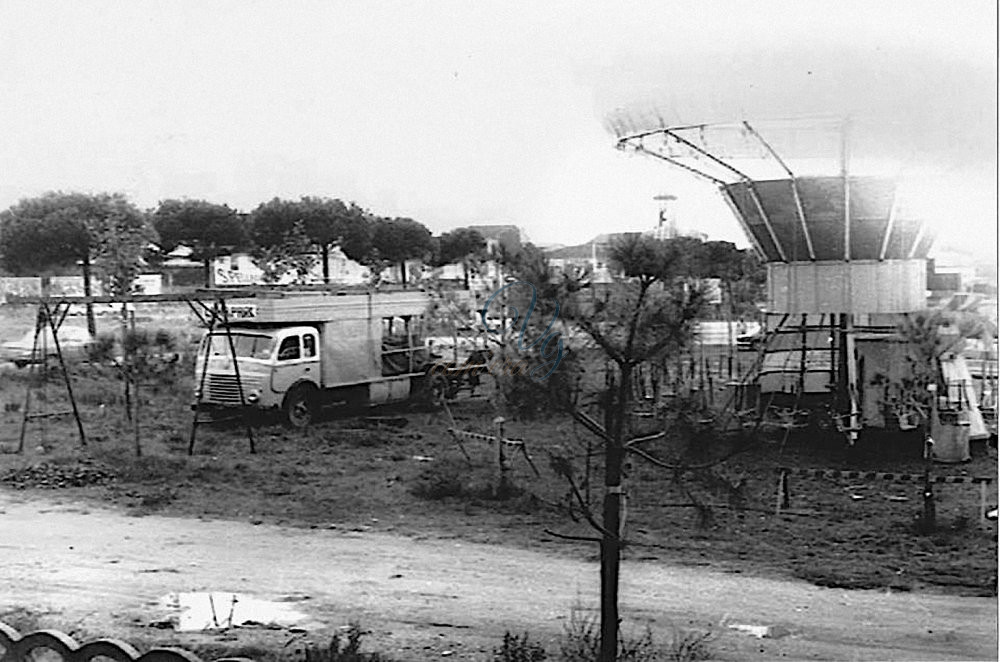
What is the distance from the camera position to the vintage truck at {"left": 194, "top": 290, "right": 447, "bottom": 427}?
230 cm

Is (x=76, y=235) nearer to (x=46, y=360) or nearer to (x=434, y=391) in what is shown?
(x=46, y=360)

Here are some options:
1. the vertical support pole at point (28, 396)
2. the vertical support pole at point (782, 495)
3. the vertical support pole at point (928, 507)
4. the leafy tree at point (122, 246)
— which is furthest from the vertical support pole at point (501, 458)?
the vertical support pole at point (28, 396)

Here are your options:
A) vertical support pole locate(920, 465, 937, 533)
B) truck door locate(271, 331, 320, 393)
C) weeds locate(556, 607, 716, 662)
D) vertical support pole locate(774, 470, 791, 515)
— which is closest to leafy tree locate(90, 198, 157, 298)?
truck door locate(271, 331, 320, 393)

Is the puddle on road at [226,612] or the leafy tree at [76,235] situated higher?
the leafy tree at [76,235]

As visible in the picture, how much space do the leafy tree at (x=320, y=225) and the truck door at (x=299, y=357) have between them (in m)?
0.13

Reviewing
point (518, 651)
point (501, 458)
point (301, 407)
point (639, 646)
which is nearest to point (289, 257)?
point (301, 407)

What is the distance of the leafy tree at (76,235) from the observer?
2498 millimetres

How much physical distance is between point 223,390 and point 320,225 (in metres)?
0.41

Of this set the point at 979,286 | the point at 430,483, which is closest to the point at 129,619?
the point at 430,483

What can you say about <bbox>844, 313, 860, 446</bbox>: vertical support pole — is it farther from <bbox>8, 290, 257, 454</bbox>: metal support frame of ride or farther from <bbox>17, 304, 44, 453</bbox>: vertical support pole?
<bbox>17, 304, 44, 453</bbox>: vertical support pole

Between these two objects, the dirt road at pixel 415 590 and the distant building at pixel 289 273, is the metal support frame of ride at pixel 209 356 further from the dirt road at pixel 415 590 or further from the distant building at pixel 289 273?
the dirt road at pixel 415 590

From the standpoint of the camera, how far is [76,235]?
100 inches

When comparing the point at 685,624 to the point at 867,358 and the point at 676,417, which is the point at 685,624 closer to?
the point at 676,417

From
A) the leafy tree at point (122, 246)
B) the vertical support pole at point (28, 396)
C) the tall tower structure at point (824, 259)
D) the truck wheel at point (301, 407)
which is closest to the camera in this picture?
the tall tower structure at point (824, 259)
